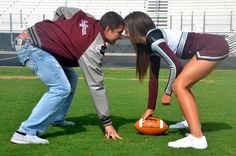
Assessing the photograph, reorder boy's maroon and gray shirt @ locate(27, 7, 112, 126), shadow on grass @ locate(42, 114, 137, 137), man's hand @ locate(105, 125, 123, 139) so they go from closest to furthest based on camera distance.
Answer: boy's maroon and gray shirt @ locate(27, 7, 112, 126)
man's hand @ locate(105, 125, 123, 139)
shadow on grass @ locate(42, 114, 137, 137)

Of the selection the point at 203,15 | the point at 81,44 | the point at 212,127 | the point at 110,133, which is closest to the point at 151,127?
the point at 110,133

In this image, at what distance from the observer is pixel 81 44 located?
5.75 meters

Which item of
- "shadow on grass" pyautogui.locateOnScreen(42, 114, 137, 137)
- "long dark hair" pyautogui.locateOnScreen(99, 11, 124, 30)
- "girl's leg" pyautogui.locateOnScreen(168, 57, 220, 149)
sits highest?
"long dark hair" pyautogui.locateOnScreen(99, 11, 124, 30)

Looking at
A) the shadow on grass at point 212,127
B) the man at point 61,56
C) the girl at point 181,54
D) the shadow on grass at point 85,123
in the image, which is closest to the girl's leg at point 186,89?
the girl at point 181,54

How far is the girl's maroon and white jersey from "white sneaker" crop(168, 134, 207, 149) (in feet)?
1.98

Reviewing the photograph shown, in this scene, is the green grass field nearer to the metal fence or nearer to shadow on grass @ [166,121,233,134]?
shadow on grass @ [166,121,233,134]

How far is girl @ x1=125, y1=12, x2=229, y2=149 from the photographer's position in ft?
18.3

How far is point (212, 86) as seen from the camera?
45.6 ft

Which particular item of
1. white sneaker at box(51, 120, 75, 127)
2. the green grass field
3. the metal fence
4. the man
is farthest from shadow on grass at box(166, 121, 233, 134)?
the metal fence

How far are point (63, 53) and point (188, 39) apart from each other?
1.60 m

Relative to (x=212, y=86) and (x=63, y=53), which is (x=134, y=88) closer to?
(x=212, y=86)

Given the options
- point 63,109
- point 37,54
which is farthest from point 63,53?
point 63,109

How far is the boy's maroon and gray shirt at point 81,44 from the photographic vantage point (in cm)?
571

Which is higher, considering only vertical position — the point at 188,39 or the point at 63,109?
the point at 188,39
